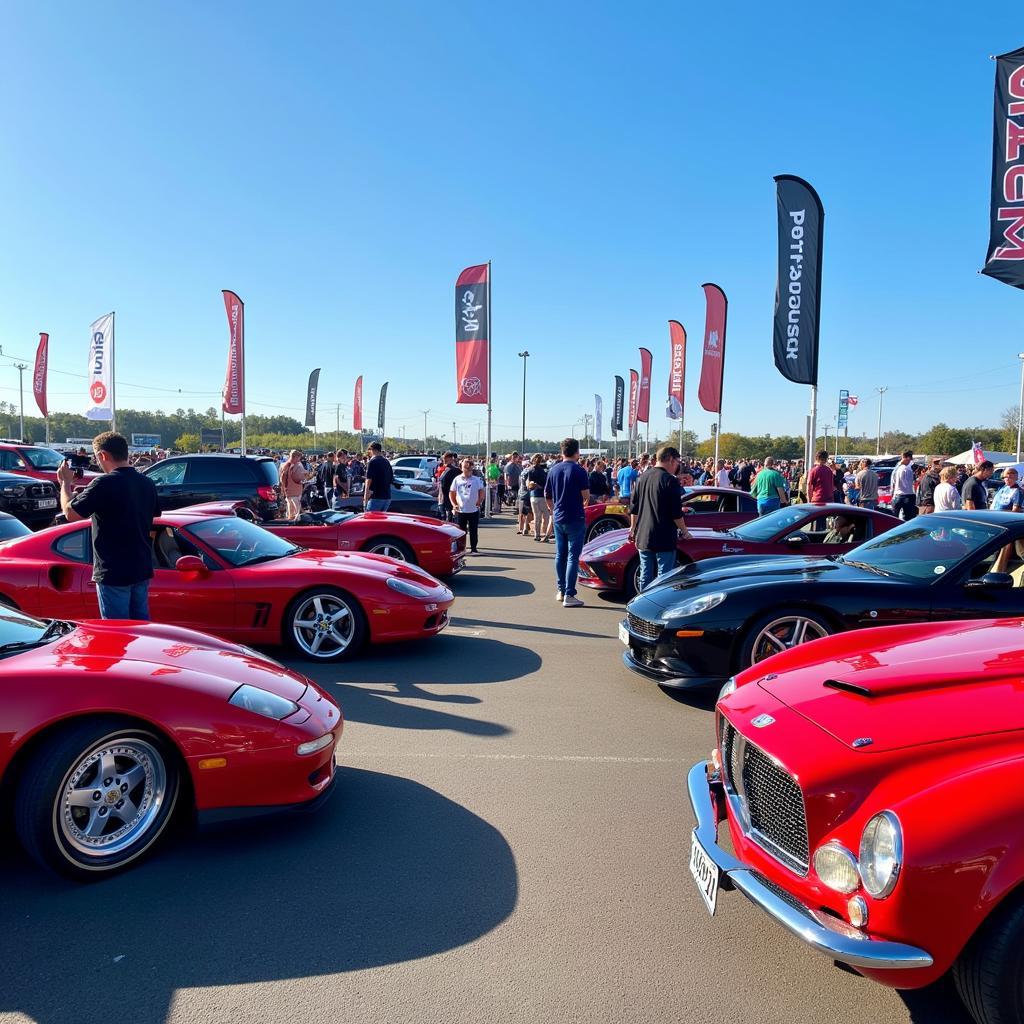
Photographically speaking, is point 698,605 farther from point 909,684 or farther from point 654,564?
point 909,684

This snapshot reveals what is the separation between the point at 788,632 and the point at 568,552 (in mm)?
4198

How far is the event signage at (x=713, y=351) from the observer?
21.6 metres

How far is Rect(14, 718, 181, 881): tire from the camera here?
2.88m

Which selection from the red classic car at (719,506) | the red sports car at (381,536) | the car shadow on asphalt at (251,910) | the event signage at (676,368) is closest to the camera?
the car shadow on asphalt at (251,910)

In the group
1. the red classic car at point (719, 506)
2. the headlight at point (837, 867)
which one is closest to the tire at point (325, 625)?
the headlight at point (837, 867)

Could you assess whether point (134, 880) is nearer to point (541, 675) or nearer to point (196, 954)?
point (196, 954)

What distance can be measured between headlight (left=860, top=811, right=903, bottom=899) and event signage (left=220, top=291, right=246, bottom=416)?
77.2ft

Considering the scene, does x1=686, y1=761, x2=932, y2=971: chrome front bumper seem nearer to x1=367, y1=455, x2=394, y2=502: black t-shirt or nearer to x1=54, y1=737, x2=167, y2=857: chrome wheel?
x1=54, y1=737, x2=167, y2=857: chrome wheel

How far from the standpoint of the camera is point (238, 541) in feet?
22.1

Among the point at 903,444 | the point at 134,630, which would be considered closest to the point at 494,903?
the point at 134,630

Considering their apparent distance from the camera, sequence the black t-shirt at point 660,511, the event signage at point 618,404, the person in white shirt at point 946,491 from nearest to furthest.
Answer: the black t-shirt at point 660,511 < the person in white shirt at point 946,491 < the event signage at point 618,404

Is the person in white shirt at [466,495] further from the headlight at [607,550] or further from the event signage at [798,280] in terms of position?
the event signage at [798,280]

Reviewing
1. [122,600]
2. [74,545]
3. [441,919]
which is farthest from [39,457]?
[441,919]

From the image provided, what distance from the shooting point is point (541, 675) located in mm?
6195
